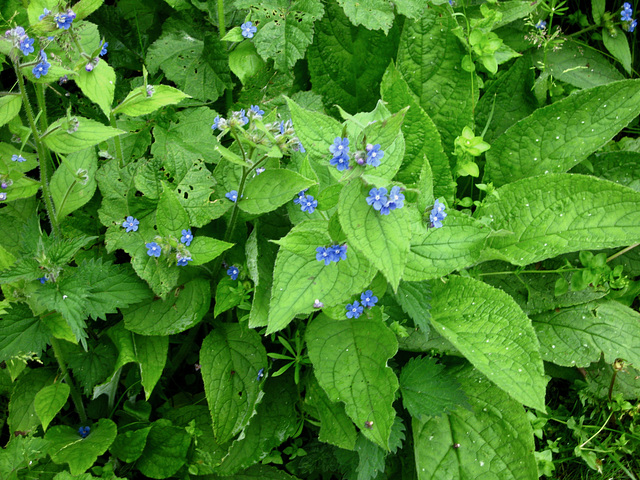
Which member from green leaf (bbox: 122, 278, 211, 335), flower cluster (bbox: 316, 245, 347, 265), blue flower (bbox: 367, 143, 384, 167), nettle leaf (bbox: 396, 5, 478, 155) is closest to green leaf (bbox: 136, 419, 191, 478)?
green leaf (bbox: 122, 278, 211, 335)

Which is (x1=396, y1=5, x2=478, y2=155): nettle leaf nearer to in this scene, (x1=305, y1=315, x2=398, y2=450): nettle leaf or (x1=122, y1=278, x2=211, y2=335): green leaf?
(x1=305, y1=315, x2=398, y2=450): nettle leaf

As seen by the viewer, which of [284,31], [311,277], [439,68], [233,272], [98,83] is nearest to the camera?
[311,277]

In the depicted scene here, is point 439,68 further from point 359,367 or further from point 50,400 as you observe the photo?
point 50,400

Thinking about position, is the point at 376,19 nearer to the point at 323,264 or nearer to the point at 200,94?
the point at 200,94

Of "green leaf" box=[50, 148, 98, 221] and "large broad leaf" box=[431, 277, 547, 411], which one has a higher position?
"green leaf" box=[50, 148, 98, 221]

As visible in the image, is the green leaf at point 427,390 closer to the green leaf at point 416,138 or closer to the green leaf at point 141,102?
the green leaf at point 416,138

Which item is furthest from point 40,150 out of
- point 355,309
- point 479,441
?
point 479,441

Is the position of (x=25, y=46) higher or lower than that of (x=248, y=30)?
higher
